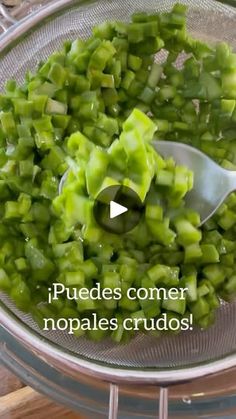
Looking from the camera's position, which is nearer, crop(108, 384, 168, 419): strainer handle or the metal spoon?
crop(108, 384, 168, 419): strainer handle

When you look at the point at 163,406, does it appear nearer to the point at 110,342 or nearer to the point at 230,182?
the point at 110,342

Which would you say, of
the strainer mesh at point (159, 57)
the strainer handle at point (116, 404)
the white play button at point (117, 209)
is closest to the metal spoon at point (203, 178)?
the white play button at point (117, 209)

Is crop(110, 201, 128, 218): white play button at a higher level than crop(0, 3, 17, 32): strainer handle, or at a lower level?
lower

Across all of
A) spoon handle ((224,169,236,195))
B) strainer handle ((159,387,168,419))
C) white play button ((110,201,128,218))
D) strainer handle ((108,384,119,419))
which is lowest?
strainer handle ((159,387,168,419))

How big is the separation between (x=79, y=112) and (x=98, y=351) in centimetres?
48

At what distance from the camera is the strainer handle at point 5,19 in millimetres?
1447

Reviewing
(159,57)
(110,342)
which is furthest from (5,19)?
(110,342)

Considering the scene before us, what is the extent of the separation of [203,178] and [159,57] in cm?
34

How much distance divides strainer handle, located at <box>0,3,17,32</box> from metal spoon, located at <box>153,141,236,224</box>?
0.44m

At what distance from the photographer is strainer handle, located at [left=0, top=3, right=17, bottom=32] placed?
1447 mm

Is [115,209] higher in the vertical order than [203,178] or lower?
higher

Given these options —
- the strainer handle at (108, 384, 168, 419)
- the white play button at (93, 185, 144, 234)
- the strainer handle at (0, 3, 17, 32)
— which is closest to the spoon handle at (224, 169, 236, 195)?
the white play button at (93, 185, 144, 234)

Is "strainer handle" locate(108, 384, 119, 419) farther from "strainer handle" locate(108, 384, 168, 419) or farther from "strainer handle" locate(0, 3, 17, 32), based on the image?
"strainer handle" locate(0, 3, 17, 32)

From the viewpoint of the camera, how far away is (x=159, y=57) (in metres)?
1.46
